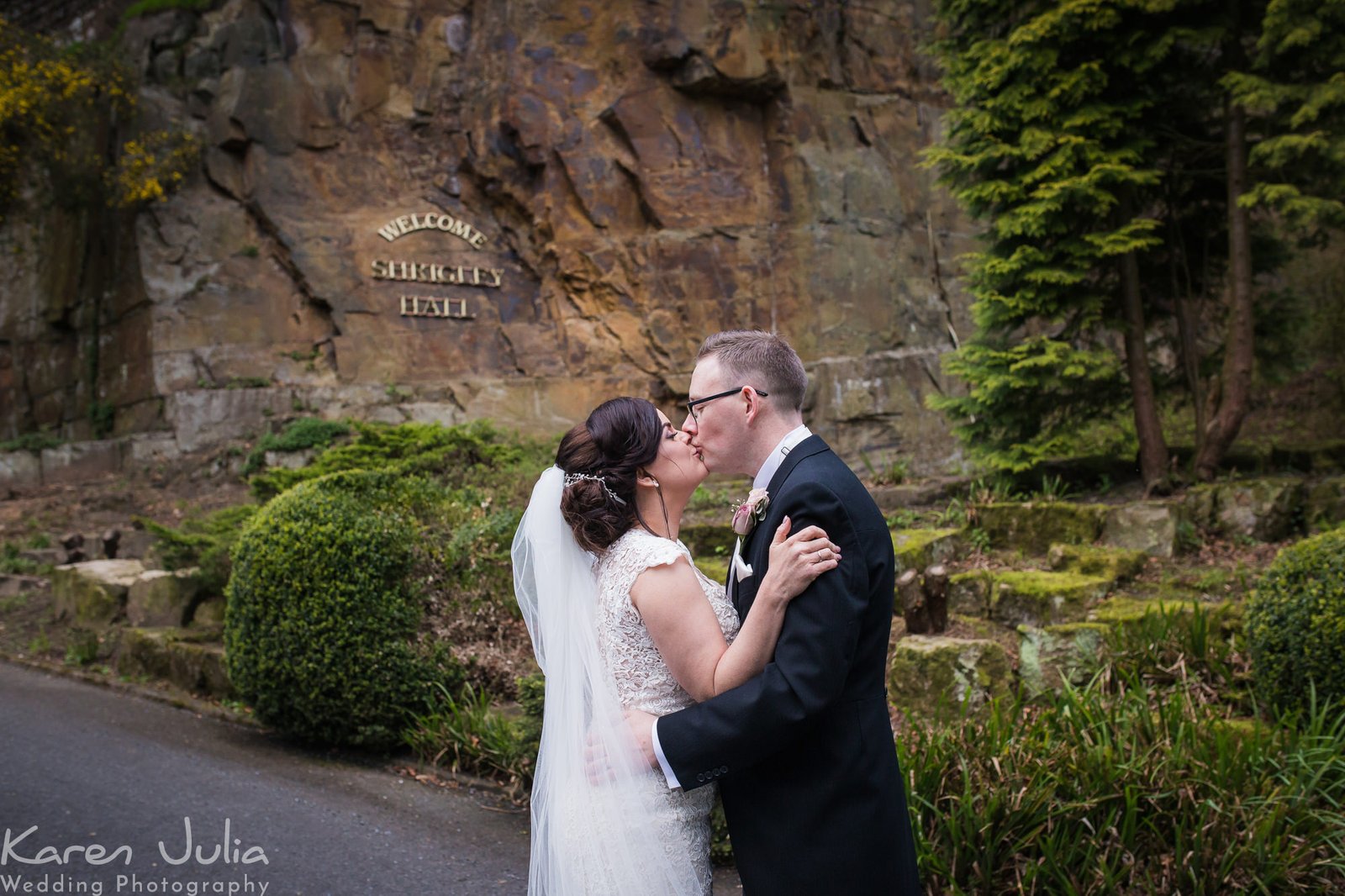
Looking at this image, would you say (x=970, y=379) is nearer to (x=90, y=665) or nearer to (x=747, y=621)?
(x=747, y=621)

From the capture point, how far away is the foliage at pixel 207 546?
27.6 feet

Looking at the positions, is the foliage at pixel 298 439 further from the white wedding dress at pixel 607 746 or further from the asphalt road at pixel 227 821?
the white wedding dress at pixel 607 746

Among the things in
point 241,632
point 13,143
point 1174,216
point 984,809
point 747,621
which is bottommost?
point 984,809

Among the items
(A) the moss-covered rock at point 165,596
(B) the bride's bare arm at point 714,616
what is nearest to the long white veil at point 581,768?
(B) the bride's bare arm at point 714,616

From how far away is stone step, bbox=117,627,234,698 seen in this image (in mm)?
7512

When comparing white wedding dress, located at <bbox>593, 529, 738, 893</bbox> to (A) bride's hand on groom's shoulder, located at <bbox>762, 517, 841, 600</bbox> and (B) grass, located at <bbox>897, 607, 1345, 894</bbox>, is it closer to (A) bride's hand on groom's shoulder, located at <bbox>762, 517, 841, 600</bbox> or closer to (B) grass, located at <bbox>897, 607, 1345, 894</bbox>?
(A) bride's hand on groom's shoulder, located at <bbox>762, 517, 841, 600</bbox>

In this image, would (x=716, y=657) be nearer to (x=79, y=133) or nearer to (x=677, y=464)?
(x=677, y=464)

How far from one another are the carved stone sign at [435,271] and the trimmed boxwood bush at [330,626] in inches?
433

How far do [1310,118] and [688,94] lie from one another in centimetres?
1056

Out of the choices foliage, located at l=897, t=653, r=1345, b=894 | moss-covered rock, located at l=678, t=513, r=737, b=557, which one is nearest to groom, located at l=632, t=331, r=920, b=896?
foliage, located at l=897, t=653, r=1345, b=894

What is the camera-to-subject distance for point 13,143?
16297 mm

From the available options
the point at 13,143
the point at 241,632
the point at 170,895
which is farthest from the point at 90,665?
the point at 13,143

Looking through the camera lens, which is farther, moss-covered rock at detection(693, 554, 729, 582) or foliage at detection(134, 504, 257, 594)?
foliage at detection(134, 504, 257, 594)

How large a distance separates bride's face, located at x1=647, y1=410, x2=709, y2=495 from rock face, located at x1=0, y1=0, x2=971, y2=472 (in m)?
13.4
